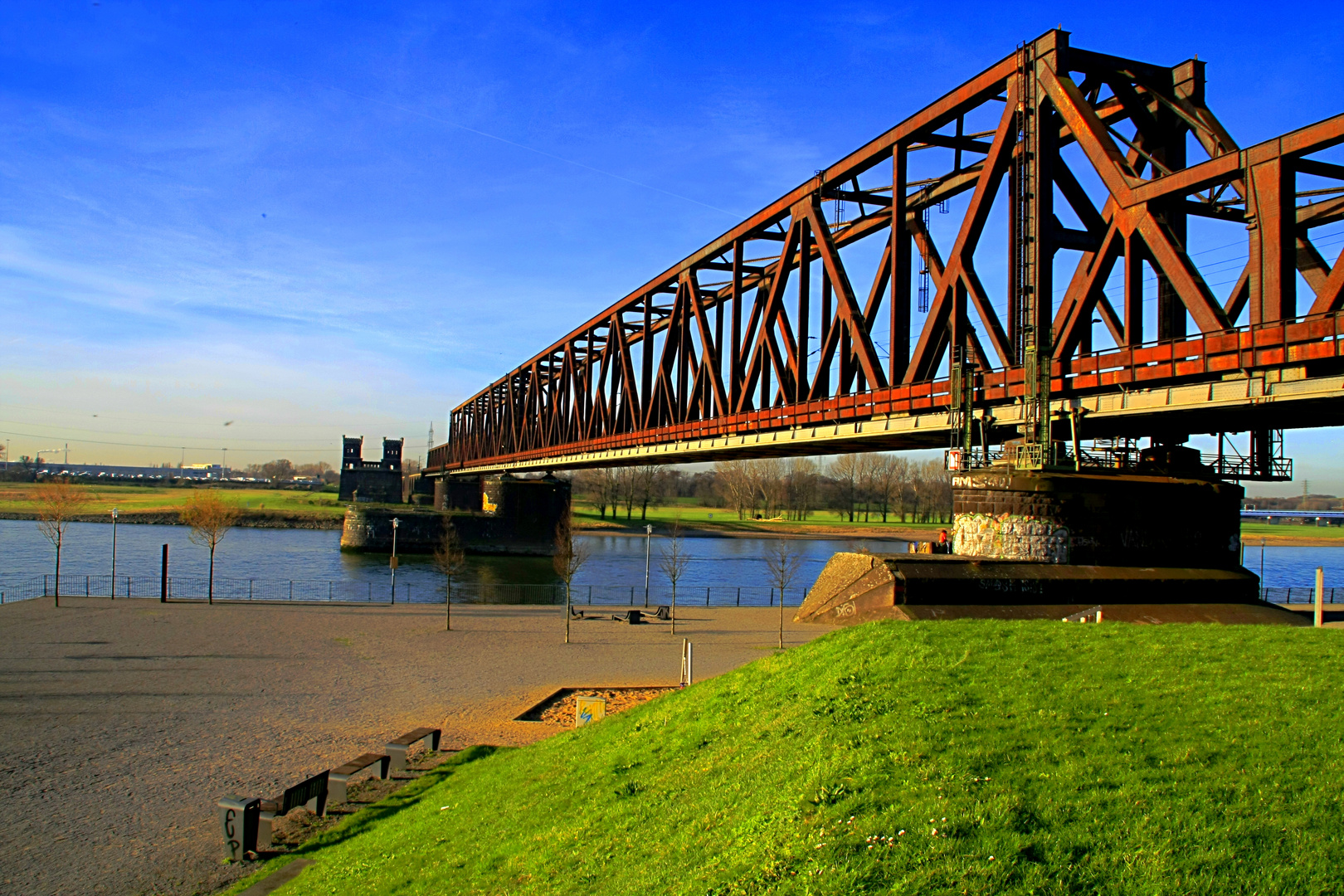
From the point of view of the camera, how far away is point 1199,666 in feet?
28.7

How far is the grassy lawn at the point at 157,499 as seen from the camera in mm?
105500

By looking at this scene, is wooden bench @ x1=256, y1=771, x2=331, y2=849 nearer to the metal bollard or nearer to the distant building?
the metal bollard

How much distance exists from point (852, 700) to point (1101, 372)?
48.0 feet

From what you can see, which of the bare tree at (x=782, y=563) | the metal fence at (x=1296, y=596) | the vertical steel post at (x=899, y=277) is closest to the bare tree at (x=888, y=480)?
the bare tree at (x=782, y=563)

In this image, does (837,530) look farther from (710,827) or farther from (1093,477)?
(710,827)

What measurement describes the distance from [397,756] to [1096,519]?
17.6m

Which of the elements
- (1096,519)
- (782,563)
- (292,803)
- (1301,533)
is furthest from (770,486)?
(292,803)

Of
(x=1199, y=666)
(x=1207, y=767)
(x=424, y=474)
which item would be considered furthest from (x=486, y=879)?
(x=424, y=474)

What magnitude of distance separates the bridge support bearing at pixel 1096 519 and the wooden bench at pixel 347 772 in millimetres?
15871

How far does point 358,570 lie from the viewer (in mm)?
57719

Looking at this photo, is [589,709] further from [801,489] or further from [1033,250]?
[801,489]

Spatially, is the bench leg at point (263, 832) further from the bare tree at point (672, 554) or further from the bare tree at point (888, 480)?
the bare tree at point (888, 480)

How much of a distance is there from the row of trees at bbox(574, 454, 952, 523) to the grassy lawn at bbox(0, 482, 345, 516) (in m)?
39.2

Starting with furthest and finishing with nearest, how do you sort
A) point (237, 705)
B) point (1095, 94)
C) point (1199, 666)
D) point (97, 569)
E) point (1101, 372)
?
point (97, 569) < point (1095, 94) < point (1101, 372) < point (237, 705) < point (1199, 666)
